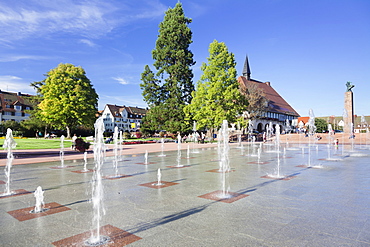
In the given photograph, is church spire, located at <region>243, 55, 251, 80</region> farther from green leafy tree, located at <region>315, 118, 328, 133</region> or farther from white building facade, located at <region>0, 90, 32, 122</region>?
white building facade, located at <region>0, 90, 32, 122</region>

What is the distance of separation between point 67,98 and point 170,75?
18.7 m

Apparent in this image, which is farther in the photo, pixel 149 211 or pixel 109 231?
pixel 149 211

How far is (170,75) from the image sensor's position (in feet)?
158

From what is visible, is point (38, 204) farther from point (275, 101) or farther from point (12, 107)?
point (275, 101)

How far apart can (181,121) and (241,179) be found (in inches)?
1403

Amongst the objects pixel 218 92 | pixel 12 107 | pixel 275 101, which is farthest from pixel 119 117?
pixel 218 92

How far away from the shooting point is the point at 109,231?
4395 millimetres

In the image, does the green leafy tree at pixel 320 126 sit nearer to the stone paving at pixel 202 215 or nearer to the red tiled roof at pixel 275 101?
the red tiled roof at pixel 275 101

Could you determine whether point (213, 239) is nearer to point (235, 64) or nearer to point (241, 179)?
point (241, 179)

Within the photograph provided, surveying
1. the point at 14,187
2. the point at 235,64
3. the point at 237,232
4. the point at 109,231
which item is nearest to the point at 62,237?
the point at 109,231

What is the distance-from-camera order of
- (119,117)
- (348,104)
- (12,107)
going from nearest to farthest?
(348,104)
(12,107)
(119,117)

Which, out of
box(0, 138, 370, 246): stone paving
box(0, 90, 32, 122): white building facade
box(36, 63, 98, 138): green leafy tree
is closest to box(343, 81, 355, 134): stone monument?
box(0, 138, 370, 246): stone paving

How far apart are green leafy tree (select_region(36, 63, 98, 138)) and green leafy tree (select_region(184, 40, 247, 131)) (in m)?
19.0

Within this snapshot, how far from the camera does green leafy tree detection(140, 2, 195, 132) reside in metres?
45.8
